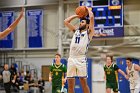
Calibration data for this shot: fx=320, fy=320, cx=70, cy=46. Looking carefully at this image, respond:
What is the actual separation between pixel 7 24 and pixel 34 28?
186 cm

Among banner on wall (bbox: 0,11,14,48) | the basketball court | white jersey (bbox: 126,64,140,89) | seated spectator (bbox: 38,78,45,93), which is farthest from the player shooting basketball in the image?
banner on wall (bbox: 0,11,14,48)

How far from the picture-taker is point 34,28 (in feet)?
65.3

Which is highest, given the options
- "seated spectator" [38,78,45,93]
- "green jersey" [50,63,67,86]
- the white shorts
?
the white shorts

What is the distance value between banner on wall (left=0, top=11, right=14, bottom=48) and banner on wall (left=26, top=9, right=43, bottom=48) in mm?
1061

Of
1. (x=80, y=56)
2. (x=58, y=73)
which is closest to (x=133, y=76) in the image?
(x=58, y=73)

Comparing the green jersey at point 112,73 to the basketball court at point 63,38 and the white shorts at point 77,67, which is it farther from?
the white shorts at point 77,67

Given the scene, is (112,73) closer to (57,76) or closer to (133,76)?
(133,76)

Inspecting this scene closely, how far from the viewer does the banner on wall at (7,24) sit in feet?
66.5

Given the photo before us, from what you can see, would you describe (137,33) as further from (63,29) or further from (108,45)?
(63,29)

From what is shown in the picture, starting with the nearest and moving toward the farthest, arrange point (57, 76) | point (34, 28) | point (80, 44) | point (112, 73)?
point (80, 44)
point (57, 76)
point (112, 73)
point (34, 28)

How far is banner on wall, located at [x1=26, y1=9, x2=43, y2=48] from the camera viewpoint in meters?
19.7

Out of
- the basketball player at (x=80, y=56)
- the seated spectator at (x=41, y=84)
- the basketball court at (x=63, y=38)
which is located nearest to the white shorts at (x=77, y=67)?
Result: the basketball player at (x=80, y=56)

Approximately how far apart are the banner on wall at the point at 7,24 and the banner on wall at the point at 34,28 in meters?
1.06

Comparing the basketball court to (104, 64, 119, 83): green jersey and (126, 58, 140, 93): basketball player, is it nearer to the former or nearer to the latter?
(126, 58, 140, 93): basketball player
